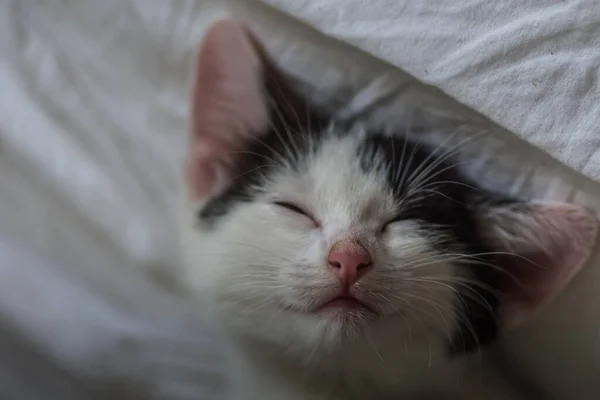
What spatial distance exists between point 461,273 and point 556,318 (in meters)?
0.10

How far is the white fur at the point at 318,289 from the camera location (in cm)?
55

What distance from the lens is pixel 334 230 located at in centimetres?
54

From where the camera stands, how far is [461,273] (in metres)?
0.59

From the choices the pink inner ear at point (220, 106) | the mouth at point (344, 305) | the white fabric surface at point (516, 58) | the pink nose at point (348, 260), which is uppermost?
the white fabric surface at point (516, 58)

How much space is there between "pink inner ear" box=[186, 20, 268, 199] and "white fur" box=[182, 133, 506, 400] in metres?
0.04

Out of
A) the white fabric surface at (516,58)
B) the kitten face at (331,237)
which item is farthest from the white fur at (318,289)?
the white fabric surface at (516,58)

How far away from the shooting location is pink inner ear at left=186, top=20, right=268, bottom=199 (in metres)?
0.60

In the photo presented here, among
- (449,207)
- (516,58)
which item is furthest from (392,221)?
(516,58)

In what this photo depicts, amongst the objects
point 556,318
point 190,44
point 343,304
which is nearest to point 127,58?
point 190,44

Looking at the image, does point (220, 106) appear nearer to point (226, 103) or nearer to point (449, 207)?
point (226, 103)

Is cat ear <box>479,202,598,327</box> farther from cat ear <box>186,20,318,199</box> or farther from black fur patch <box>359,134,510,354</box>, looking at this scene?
cat ear <box>186,20,318,199</box>

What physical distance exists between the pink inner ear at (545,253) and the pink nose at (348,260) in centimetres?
16

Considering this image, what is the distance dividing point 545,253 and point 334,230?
20 cm

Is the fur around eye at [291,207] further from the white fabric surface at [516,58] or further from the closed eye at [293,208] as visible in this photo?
the white fabric surface at [516,58]
